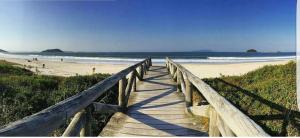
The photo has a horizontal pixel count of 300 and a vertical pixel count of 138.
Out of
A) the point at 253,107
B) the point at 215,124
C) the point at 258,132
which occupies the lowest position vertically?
the point at 253,107

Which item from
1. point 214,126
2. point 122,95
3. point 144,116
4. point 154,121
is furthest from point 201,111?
point 122,95

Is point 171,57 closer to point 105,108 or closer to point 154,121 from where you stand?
point 154,121

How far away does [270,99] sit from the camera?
339 inches

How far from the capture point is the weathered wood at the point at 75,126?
3.00 metres

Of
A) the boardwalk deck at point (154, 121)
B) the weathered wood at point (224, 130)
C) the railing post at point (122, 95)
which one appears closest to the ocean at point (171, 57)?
the boardwalk deck at point (154, 121)

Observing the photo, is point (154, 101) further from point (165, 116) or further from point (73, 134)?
point (73, 134)

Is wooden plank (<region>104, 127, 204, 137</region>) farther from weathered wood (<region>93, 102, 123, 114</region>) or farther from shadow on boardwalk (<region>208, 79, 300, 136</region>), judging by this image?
shadow on boardwalk (<region>208, 79, 300, 136</region>)

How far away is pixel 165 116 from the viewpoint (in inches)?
226

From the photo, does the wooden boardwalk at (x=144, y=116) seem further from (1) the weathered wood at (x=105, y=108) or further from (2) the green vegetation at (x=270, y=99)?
(2) the green vegetation at (x=270, y=99)

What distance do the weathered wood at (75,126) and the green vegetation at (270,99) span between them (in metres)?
4.62

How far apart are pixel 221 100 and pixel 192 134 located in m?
1.64

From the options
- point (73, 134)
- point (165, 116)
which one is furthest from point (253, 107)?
point (73, 134)

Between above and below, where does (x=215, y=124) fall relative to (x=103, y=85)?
below

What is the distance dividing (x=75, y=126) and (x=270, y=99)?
703 centimetres
